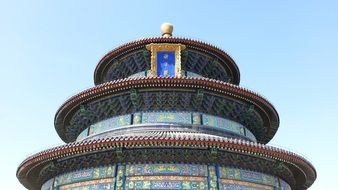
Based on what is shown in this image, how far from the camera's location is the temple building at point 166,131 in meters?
15.5

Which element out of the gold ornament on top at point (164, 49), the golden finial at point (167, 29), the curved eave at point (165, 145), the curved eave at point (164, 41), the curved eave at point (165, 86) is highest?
the golden finial at point (167, 29)

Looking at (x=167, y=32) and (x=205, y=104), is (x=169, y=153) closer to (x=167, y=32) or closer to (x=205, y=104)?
(x=205, y=104)

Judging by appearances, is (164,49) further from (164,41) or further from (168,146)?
(168,146)

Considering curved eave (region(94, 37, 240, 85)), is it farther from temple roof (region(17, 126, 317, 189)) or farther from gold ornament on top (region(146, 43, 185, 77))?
temple roof (region(17, 126, 317, 189))

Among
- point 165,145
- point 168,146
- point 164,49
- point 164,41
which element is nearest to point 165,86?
point 168,146

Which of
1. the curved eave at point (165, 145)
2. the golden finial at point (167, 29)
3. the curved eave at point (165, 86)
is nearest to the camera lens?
the curved eave at point (165, 145)

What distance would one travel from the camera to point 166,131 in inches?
676

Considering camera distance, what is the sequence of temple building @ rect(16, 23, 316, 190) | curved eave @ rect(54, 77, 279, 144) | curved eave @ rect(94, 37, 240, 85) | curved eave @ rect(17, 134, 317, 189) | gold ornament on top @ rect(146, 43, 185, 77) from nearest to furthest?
curved eave @ rect(17, 134, 317, 189)
temple building @ rect(16, 23, 316, 190)
curved eave @ rect(54, 77, 279, 144)
gold ornament on top @ rect(146, 43, 185, 77)
curved eave @ rect(94, 37, 240, 85)

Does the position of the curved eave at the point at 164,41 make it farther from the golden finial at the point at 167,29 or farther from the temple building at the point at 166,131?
the golden finial at the point at 167,29

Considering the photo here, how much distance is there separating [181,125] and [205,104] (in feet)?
6.34

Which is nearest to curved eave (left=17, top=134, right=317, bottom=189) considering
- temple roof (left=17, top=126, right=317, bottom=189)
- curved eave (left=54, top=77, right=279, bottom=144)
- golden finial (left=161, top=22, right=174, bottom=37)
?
temple roof (left=17, top=126, right=317, bottom=189)

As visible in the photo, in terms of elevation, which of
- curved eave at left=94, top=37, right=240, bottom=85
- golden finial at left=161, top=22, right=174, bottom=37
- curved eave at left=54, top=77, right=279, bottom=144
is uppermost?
golden finial at left=161, top=22, right=174, bottom=37

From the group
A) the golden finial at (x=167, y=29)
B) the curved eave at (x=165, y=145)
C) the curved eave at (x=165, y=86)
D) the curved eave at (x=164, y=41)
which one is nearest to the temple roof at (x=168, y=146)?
the curved eave at (x=165, y=145)

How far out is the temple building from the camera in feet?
51.0
